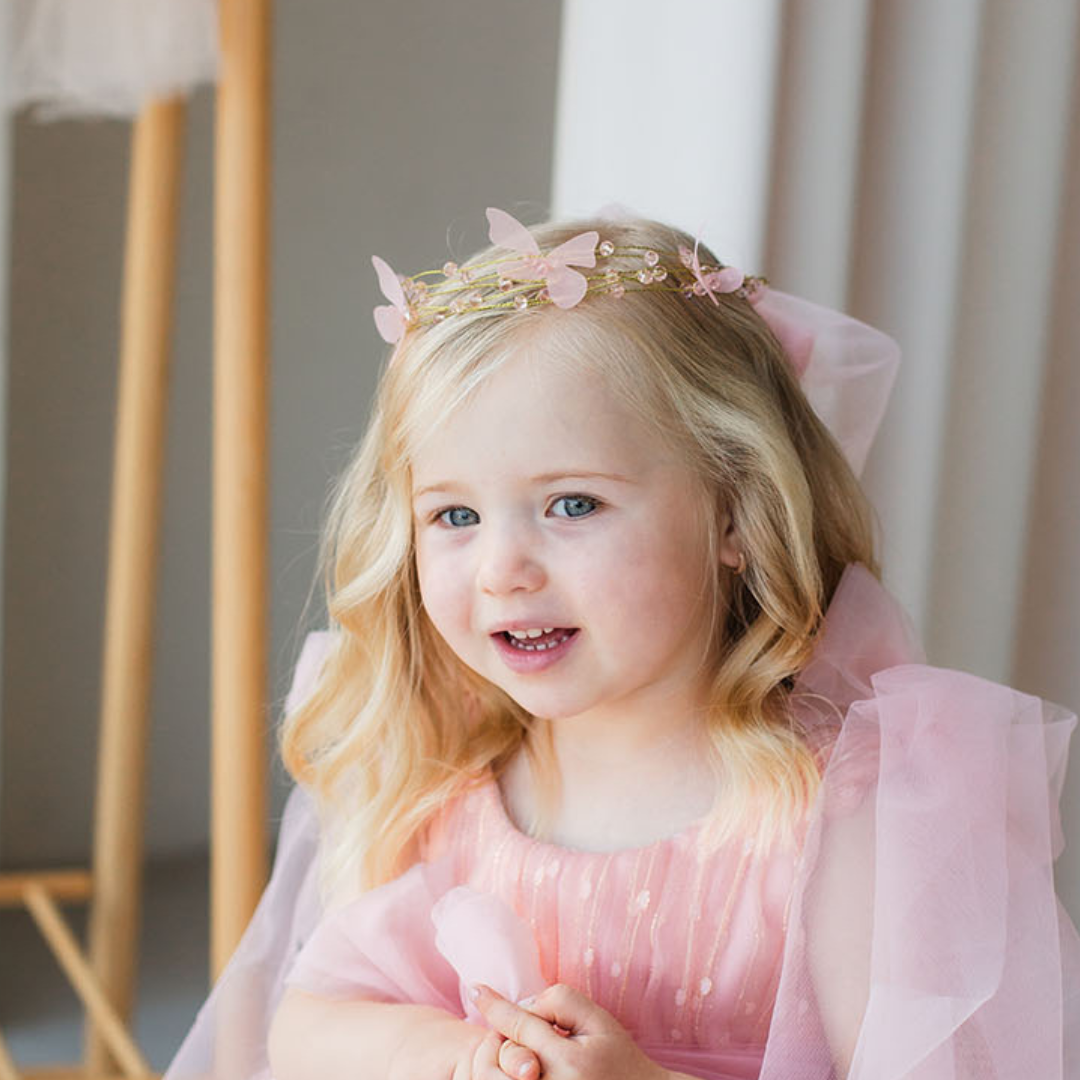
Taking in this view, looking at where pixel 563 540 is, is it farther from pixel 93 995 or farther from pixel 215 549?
pixel 93 995

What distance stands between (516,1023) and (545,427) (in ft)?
1.08

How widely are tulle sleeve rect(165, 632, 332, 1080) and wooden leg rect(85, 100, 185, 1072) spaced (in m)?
0.59

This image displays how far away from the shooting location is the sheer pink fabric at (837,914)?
32.3 inches

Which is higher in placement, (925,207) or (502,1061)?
(925,207)

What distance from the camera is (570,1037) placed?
33.1 inches

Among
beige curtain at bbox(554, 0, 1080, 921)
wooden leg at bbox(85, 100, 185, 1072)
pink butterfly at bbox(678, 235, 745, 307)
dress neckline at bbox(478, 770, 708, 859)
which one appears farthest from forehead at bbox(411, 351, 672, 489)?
wooden leg at bbox(85, 100, 185, 1072)

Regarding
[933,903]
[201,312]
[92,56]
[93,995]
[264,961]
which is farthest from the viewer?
[201,312]

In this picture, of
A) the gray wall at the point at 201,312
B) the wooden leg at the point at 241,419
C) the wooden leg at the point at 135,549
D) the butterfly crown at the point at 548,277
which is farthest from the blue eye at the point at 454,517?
the gray wall at the point at 201,312

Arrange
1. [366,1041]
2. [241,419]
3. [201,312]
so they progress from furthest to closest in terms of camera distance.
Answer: [201,312], [241,419], [366,1041]

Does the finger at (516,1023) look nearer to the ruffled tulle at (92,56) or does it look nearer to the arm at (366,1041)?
the arm at (366,1041)

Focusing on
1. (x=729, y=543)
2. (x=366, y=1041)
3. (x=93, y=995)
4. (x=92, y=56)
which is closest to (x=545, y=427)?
(x=729, y=543)

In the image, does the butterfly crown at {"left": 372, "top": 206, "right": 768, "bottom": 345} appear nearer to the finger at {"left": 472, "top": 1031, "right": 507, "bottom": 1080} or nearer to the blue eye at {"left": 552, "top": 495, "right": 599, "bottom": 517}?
the blue eye at {"left": 552, "top": 495, "right": 599, "bottom": 517}

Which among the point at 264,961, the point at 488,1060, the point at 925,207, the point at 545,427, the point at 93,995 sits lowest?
the point at 93,995

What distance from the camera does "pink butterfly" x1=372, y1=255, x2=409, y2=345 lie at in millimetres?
972
